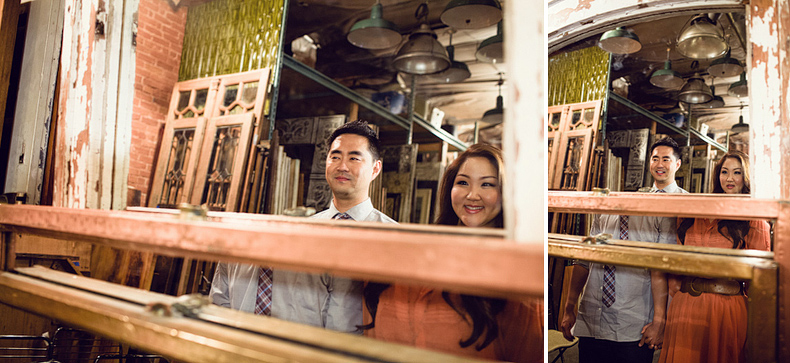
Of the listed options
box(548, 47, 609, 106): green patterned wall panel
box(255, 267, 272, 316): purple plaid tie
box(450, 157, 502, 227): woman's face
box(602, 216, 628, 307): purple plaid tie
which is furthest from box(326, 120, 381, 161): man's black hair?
box(602, 216, 628, 307): purple plaid tie

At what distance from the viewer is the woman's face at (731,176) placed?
174cm

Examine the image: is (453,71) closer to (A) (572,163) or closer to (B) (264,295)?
(A) (572,163)

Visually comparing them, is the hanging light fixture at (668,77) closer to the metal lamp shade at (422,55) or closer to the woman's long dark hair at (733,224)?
the woman's long dark hair at (733,224)

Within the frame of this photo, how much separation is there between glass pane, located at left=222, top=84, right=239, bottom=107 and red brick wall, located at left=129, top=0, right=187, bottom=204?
2.73ft

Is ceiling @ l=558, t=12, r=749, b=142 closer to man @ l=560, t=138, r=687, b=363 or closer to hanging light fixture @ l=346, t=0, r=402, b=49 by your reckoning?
man @ l=560, t=138, r=687, b=363

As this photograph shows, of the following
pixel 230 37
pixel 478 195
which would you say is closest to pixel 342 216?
pixel 478 195

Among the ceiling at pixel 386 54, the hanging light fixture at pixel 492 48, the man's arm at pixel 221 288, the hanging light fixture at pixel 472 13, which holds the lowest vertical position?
the man's arm at pixel 221 288

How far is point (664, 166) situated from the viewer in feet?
6.27

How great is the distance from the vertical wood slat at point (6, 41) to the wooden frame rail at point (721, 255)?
308 cm

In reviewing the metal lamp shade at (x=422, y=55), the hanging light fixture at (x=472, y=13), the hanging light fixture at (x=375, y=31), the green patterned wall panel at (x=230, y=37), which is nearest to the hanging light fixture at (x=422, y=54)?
the metal lamp shade at (x=422, y=55)

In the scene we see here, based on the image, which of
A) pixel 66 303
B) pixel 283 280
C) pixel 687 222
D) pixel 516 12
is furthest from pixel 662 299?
pixel 66 303

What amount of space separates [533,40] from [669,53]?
174cm

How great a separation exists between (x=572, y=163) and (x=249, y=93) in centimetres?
275

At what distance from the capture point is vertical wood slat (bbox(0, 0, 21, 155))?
7.89ft
